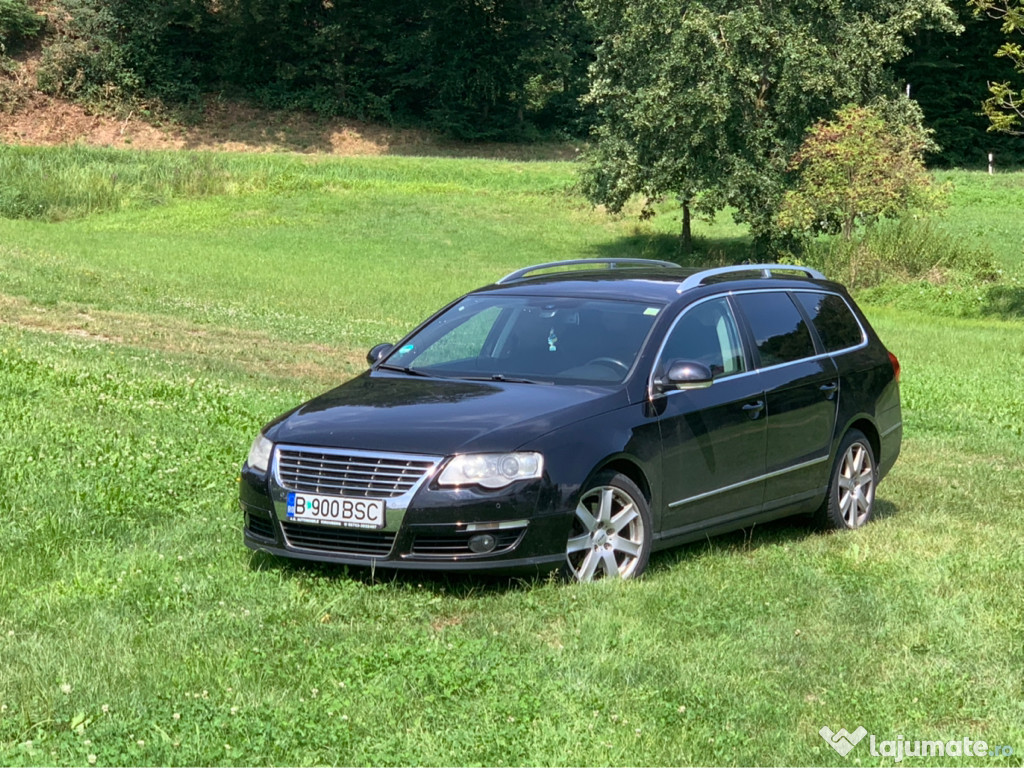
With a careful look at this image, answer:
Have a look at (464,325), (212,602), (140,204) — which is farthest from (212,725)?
(140,204)

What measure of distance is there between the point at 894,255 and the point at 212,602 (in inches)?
1144

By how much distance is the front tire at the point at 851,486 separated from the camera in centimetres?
891

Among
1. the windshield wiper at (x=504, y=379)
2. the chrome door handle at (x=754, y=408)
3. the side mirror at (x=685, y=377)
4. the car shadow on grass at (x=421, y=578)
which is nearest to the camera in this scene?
the car shadow on grass at (x=421, y=578)

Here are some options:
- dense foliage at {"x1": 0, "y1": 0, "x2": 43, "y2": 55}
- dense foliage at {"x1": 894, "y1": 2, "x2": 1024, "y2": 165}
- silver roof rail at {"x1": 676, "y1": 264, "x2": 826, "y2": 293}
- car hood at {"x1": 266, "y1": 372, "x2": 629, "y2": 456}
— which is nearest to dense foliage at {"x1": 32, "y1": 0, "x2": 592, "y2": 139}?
dense foliage at {"x1": 0, "y1": 0, "x2": 43, "y2": 55}

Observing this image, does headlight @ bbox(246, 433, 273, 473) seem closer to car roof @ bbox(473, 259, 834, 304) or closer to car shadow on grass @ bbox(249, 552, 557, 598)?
car shadow on grass @ bbox(249, 552, 557, 598)

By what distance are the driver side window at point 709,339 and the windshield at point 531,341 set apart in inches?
7.5

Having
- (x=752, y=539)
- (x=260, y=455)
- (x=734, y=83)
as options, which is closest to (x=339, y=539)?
(x=260, y=455)

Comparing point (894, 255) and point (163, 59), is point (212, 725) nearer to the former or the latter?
point (894, 255)

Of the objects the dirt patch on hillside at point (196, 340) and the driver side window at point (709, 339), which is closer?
the driver side window at point (709, 339)

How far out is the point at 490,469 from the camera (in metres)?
6.68

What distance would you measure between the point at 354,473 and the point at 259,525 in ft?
2.35

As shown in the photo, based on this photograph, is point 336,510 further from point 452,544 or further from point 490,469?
point 490,469

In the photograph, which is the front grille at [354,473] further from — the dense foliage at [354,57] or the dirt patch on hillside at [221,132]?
the dense foliage at [354,57]

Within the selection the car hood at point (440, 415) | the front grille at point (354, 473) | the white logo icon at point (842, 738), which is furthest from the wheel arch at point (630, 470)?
the white logo icon at point (842, 738)
